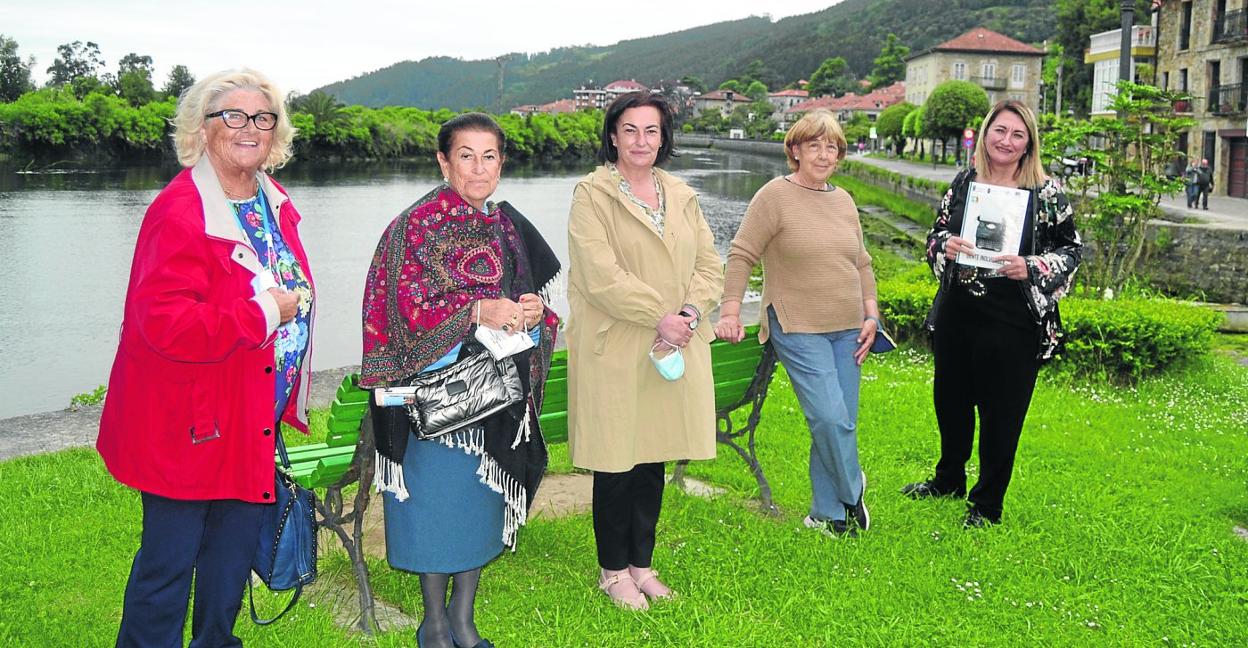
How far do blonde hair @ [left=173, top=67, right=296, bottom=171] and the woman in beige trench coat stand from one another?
1.07m

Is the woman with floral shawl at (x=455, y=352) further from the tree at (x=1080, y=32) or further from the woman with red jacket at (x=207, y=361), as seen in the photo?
the tree at (x=1080, y=32)

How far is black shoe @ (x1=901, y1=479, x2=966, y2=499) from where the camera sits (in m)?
4.68

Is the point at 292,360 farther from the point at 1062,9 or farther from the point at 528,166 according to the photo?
the point at 1062,9

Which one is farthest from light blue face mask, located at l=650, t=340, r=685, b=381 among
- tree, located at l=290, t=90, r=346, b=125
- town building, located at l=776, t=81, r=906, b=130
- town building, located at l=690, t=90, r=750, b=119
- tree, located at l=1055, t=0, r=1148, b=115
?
town building, located at l=690, t=90, r=750, b=119

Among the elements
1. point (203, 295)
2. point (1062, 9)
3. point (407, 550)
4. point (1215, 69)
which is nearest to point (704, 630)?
point (407, 550)

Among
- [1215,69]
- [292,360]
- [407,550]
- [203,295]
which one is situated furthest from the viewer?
[1215,69]

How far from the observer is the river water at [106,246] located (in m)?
12.5

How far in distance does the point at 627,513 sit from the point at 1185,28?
3565cm

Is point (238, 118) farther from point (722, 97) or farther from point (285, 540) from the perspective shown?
point (722, 97)

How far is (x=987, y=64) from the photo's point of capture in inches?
3359

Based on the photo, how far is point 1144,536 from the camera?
426 centimetres

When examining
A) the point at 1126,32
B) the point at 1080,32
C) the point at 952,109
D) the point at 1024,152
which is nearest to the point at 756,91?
the point at 1080,32

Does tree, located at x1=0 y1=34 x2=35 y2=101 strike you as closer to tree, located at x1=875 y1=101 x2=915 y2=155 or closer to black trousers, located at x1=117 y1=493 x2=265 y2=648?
tree, located at x1=875 y1=101 x2=915 y2=155

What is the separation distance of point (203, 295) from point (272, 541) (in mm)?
788
